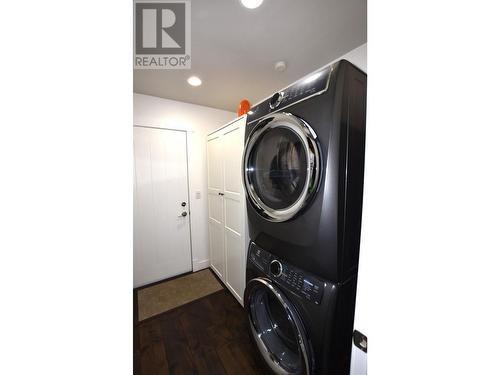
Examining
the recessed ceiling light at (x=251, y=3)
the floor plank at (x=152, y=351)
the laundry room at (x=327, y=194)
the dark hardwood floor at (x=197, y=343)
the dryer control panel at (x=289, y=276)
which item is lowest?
the floor plank at (x=152, y=351)

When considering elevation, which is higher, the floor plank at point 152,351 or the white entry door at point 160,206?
the white entry door at point 160,206

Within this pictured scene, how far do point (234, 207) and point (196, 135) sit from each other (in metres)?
1.36

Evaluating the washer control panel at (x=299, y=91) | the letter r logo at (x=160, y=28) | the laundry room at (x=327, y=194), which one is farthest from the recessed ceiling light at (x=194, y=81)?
the laundry room at (x=327, y=194)

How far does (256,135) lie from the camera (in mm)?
1062

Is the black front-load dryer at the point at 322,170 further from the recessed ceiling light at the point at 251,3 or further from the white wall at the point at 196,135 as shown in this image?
the white wall at the point at 196,135

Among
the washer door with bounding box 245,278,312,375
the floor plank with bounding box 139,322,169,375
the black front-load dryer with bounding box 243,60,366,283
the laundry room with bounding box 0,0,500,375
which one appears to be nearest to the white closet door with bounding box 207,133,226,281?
the floor plank with bounding box 139,322,169,375

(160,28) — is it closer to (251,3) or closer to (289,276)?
(251,3)

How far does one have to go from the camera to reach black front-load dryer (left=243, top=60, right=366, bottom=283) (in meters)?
0.73

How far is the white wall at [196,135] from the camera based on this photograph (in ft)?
7.54

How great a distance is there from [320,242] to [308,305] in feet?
0.99

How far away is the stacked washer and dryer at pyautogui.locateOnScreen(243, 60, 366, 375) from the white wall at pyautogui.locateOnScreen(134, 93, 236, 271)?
1.78 metres

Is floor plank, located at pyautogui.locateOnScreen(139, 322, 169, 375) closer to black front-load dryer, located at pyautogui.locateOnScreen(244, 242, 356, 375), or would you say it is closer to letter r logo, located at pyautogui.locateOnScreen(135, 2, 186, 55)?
black front-load dryer, located at pyautogui.locateOnScreen(244, 242, 356, 375)

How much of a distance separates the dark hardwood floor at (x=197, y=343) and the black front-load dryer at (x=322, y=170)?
91 cm
